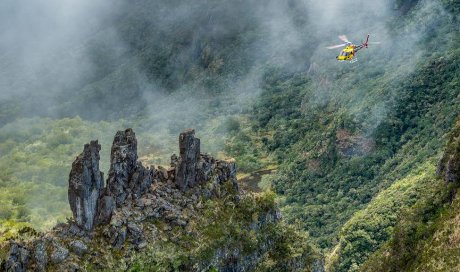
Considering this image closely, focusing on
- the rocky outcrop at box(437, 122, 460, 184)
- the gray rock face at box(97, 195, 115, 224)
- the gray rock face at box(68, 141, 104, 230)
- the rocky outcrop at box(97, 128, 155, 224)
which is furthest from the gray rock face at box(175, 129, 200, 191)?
the rocky outcrop at box(437, 122, 460, 184)

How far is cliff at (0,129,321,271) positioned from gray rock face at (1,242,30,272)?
0.12 metres

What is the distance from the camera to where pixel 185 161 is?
104 metres

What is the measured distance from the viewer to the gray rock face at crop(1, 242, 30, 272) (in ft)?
259

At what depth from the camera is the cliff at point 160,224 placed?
278ft

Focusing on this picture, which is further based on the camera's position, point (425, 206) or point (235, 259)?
point (425, 206)

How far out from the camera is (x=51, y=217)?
6403 inches

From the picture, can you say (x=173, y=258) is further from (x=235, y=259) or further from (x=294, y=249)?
(x=294, y=249)

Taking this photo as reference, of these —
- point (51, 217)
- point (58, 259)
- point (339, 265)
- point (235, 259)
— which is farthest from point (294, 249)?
point (339, 265)

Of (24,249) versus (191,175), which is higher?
(191,175)

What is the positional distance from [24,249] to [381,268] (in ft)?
289

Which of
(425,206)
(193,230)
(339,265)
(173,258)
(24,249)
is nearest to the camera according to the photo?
(24,249)

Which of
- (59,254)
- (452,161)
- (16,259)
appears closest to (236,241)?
(59,254)

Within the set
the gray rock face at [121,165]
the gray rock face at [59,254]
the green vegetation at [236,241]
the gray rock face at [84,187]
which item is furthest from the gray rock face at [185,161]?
the gray rock face at [59,254]

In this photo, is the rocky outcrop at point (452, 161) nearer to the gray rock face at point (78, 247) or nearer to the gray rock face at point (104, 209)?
the gray rock face at point (104, 209)
